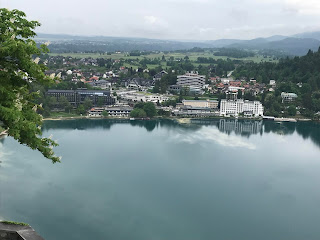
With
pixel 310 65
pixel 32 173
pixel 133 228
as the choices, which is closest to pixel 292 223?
pixel 133 228

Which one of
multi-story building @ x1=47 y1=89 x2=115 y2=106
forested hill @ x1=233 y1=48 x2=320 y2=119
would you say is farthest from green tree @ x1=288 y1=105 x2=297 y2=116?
multi-story building @ x1=47 y1=89 x2=115 y2=106

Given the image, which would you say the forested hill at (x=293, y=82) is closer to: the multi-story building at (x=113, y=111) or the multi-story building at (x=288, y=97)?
the multi-story building at (x=288, y=97)

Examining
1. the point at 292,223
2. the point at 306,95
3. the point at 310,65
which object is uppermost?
the point at 310,65

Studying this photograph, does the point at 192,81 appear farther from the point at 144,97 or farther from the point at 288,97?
the point at 288,97

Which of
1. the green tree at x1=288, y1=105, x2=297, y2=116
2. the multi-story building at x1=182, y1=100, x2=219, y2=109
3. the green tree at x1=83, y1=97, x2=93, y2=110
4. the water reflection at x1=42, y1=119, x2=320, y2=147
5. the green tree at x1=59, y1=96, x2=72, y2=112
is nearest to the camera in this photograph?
the water reflection at x1=42, y1=119, x2=320, y2=147

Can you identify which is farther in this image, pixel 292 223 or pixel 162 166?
pixel 162 166

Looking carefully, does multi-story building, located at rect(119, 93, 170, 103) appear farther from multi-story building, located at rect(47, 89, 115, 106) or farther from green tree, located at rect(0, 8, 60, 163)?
green tree, located at rect(0, 8, 60, 163)

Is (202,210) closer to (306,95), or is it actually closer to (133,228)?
(133,228)

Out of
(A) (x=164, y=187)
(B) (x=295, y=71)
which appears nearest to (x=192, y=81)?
(B) (x=295, y=71)
